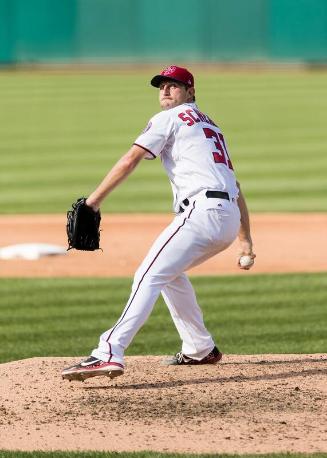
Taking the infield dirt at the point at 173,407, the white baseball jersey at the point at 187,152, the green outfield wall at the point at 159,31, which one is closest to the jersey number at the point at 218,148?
the white baseball jersey at the point at 187,152

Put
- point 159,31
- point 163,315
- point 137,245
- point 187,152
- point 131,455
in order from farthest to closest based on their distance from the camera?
point 159,31 → point 137,245 → point 163,315 → point 187,152 → point 131,455

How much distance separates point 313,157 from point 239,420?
46.9 ft

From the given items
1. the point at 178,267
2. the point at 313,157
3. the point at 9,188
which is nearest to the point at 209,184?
the point at 178,267

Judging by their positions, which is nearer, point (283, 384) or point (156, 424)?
point (156, 424)

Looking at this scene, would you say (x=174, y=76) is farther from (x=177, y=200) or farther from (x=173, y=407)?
(x=173, y=407)

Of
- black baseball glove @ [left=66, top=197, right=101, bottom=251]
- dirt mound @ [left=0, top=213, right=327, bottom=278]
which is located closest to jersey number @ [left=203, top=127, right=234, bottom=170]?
black baseball glove @ [left=66, top=197, right=101, bottom=251]

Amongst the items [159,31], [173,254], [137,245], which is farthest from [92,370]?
[159,31]

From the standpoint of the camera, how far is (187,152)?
6.26 metres

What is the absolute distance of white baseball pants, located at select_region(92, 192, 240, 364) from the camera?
614 cm

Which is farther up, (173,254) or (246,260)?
(173,254)

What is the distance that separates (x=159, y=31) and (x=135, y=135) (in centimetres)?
A: 1878

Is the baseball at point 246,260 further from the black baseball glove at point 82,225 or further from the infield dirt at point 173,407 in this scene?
the black baseball glove at point 82,225

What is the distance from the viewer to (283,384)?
644 cm

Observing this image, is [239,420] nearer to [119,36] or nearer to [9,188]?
[9,188]
